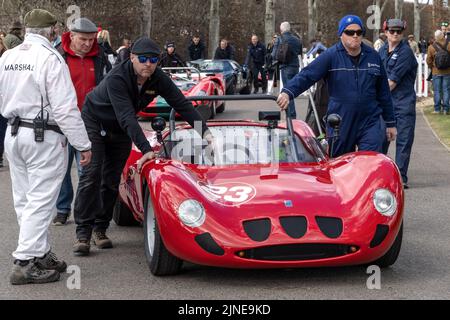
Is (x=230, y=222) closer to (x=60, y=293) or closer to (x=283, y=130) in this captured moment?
(x=60, y=293)

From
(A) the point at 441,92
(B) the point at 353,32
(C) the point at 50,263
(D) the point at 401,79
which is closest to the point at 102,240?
(C) the point at 50,263

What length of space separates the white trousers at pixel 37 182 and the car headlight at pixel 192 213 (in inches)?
38.8

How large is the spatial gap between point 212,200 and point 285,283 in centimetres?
77

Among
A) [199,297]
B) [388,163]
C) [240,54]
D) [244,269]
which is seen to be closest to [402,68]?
[388,163]

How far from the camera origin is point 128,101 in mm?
7824

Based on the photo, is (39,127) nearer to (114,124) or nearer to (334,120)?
(114,124)

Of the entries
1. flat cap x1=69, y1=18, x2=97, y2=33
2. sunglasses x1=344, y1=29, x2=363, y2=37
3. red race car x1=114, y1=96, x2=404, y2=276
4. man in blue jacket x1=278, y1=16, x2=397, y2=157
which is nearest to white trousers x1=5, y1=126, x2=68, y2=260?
red race car x1=114, y1=96, x2=404, y2=276

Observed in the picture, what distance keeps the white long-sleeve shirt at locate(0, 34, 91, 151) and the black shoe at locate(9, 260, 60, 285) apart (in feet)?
2.97

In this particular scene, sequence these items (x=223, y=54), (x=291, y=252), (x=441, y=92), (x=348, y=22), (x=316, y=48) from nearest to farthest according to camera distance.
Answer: (x=291, y=252)
(x=348, y=22)
(x=441, y=92)
(x=316, y=48)
(x=223, y=54)

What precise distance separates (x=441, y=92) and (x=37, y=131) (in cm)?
1728

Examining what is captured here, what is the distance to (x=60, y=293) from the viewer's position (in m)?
6.66

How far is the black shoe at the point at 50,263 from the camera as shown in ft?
23.0

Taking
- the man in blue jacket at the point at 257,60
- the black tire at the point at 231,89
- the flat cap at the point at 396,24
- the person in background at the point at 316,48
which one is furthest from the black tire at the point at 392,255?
the man in blue jacket at the point at 257,60

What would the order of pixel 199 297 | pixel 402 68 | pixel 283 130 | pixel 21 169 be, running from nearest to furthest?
pixel 199 297
pixel 21 169
pixel 283 130
pixel 402 68
